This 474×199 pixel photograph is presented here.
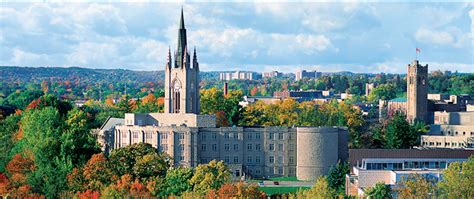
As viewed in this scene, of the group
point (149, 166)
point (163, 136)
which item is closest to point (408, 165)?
point (163, 136)

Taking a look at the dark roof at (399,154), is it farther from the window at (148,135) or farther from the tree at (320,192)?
the window at (148,135)

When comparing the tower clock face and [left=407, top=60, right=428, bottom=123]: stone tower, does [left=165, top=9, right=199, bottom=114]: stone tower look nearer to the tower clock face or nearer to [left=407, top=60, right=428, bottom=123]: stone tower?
the tower clock face

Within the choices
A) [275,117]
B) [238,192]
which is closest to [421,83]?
[275,117]

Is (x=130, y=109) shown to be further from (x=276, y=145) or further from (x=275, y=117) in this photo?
(x=276, y=145)

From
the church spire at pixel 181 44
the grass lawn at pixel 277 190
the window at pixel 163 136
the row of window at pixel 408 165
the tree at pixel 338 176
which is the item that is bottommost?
the grass lawn at pixel 277 190

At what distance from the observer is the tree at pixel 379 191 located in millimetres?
76562

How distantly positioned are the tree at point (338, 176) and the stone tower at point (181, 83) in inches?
852

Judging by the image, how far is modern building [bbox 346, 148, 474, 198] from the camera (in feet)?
277

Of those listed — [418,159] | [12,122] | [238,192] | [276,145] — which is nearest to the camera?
[238,192]

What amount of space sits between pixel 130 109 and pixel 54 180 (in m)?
55.3

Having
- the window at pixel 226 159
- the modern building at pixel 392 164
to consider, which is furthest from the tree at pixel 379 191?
the window at pixel 226 159

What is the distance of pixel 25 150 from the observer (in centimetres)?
9494

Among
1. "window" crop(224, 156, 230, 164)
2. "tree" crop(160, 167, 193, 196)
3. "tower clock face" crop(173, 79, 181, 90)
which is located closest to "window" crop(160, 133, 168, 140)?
"window" crop(224, 156, 230, 164)

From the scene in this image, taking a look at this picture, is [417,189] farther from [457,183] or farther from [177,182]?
[177,182]
